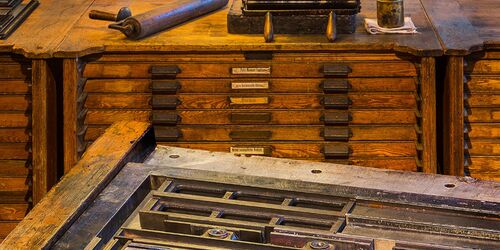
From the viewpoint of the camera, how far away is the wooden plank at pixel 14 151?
526 centimetres

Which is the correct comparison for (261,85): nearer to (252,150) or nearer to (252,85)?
(252,85)

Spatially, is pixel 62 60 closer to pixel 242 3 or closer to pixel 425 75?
pixel 242 3

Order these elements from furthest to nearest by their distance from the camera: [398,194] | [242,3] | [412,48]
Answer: [242,3]
[412,48]
[398,194]

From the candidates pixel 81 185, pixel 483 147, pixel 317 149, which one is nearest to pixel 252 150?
pixel 317 149

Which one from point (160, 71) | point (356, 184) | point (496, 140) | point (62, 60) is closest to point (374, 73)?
point (496, 140)

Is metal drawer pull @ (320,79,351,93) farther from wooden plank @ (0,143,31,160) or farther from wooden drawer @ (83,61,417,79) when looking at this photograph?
wooden plank @ (0,143,31,160)

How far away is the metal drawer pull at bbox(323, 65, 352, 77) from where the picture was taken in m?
5.10

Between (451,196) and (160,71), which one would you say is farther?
(160,71)

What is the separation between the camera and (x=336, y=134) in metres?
5.14

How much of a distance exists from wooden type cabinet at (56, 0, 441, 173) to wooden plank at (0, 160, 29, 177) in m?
0.26

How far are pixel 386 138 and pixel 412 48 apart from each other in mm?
443

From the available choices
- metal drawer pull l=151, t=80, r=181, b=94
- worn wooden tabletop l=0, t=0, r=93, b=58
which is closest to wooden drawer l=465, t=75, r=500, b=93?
metal drawer pull l=151, t=80, r=181, b=94

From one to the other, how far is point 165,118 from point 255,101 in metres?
0.42

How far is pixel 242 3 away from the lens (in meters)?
5.36
